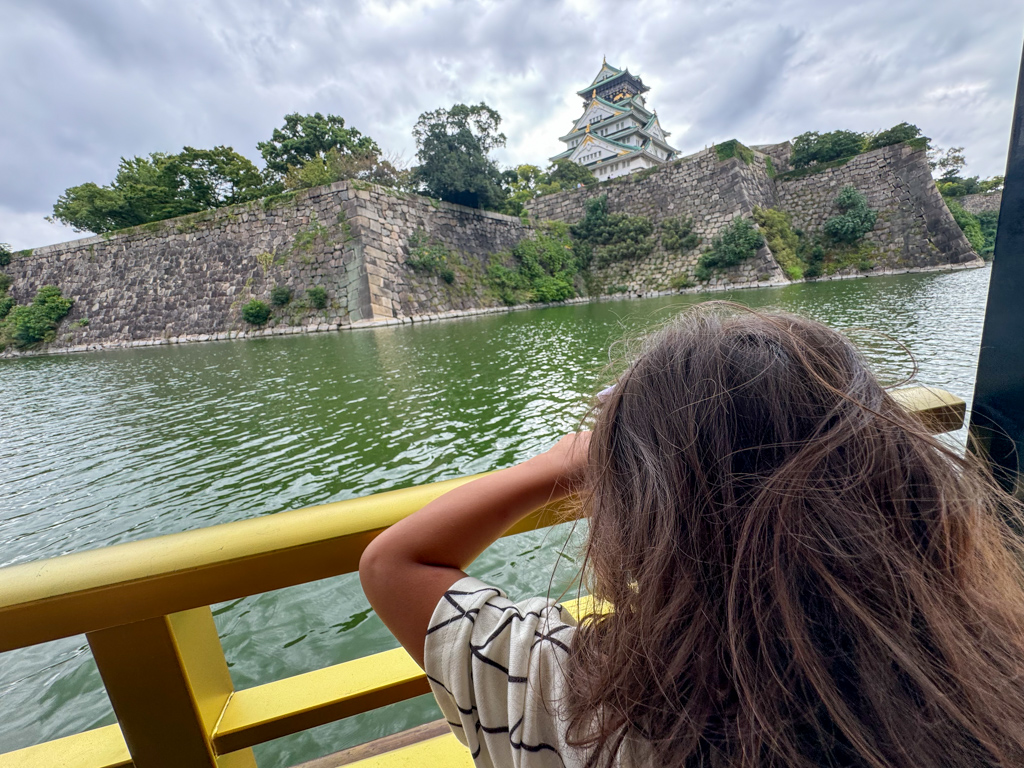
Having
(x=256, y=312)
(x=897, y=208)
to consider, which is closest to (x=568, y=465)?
(x=256, y=312)

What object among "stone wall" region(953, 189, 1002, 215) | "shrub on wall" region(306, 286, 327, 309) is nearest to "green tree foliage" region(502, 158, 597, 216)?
"shrub on wall" region(306, 286, 327, 309)

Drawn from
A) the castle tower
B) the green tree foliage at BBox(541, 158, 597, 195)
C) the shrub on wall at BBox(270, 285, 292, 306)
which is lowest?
the shrub on wall at BBox(270, 285, 292, 306)

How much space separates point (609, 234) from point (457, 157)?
8.51 m

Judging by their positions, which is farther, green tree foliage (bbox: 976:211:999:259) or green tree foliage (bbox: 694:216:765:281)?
green tree foliage (bbox: 976:211:999:259)

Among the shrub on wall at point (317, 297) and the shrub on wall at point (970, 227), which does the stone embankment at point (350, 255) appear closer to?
the shrub on wall at point (317, 297)

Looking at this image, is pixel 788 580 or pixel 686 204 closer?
pixel 788 580

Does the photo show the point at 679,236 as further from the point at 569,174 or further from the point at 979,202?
the point at 979,202

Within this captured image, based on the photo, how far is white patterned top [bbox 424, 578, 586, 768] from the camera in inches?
16.2

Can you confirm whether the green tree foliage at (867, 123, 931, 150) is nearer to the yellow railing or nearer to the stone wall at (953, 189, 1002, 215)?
the stone wall at (953, 189, 1002, 215)

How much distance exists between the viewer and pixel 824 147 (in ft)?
68.9

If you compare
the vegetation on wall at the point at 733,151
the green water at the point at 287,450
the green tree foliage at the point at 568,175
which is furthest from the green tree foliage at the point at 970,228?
the green tree foliage at the point at 568,175

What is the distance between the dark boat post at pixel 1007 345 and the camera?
1.98 ft

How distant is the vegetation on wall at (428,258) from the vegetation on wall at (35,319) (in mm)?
12376

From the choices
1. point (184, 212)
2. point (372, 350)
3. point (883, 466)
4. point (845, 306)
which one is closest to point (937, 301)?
point (845, 306)
